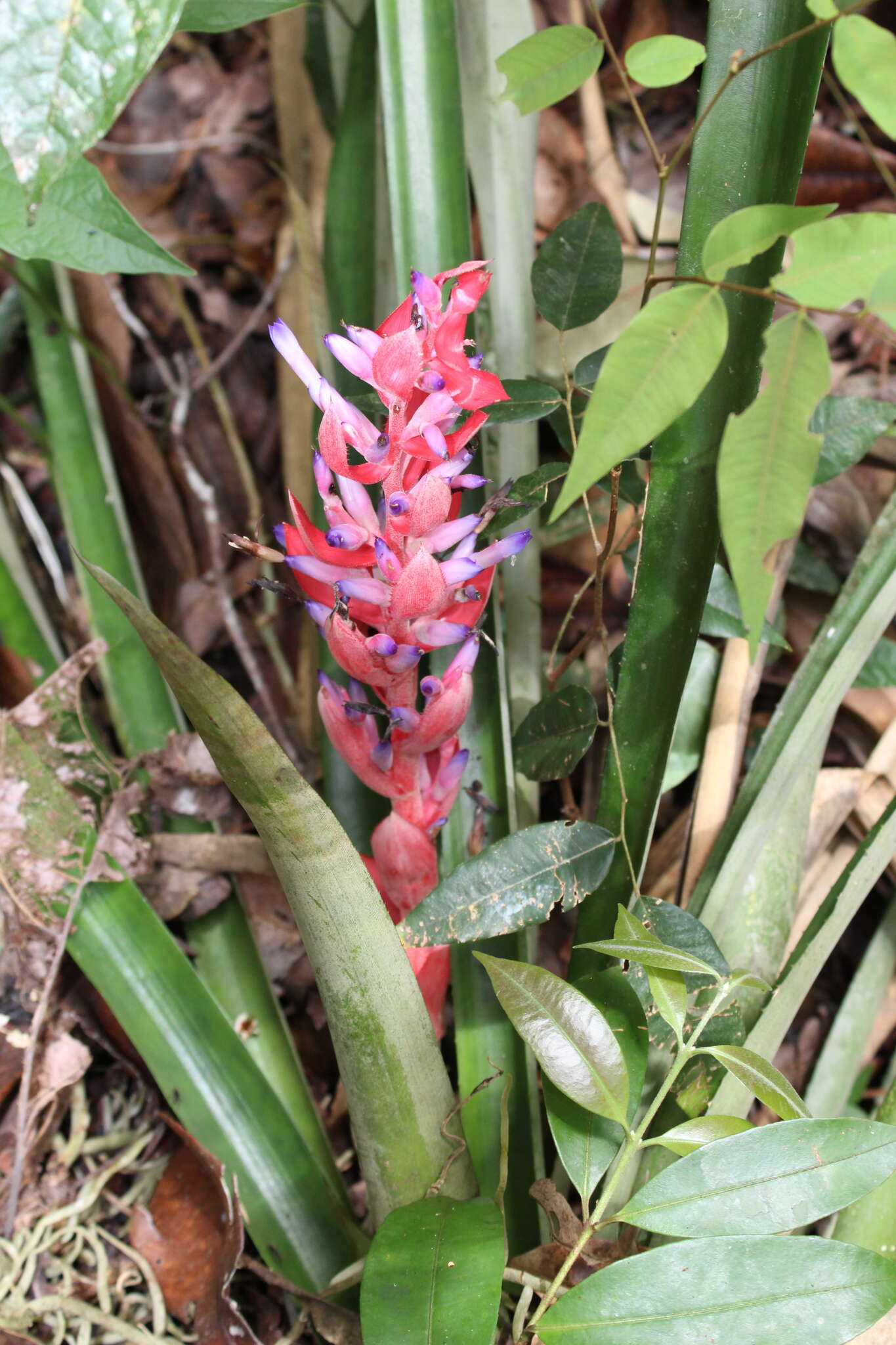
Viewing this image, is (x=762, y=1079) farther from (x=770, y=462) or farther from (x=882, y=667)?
(x=882, y=667)

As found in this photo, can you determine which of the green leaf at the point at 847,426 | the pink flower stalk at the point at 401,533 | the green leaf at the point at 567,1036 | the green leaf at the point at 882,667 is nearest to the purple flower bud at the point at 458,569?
the pink flower stalk at the point at 401,533

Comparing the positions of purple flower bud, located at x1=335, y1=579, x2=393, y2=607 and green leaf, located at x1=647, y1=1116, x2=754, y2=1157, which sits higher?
purple flower bud, located at x1=335, y1=579, x2=393, y2=607

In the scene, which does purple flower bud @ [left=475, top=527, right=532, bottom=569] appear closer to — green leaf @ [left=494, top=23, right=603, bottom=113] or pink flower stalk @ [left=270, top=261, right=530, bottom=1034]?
pink flower stalk @ [left=270, top=261, right=530, bottom=1034]

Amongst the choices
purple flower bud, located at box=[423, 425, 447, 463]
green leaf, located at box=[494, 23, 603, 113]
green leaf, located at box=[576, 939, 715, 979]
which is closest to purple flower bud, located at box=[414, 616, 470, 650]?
purple flower bud, located at box=[423, 425, 447, 463]

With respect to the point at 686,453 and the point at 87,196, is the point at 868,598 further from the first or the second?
the point at 87,196

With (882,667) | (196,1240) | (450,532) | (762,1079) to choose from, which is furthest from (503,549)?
(196,1240)

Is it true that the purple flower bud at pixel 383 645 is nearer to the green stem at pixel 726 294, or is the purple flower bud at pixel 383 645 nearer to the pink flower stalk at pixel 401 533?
the pink flower stalk at pixel 401 533

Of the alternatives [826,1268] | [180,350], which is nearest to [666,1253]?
[826,1268]
